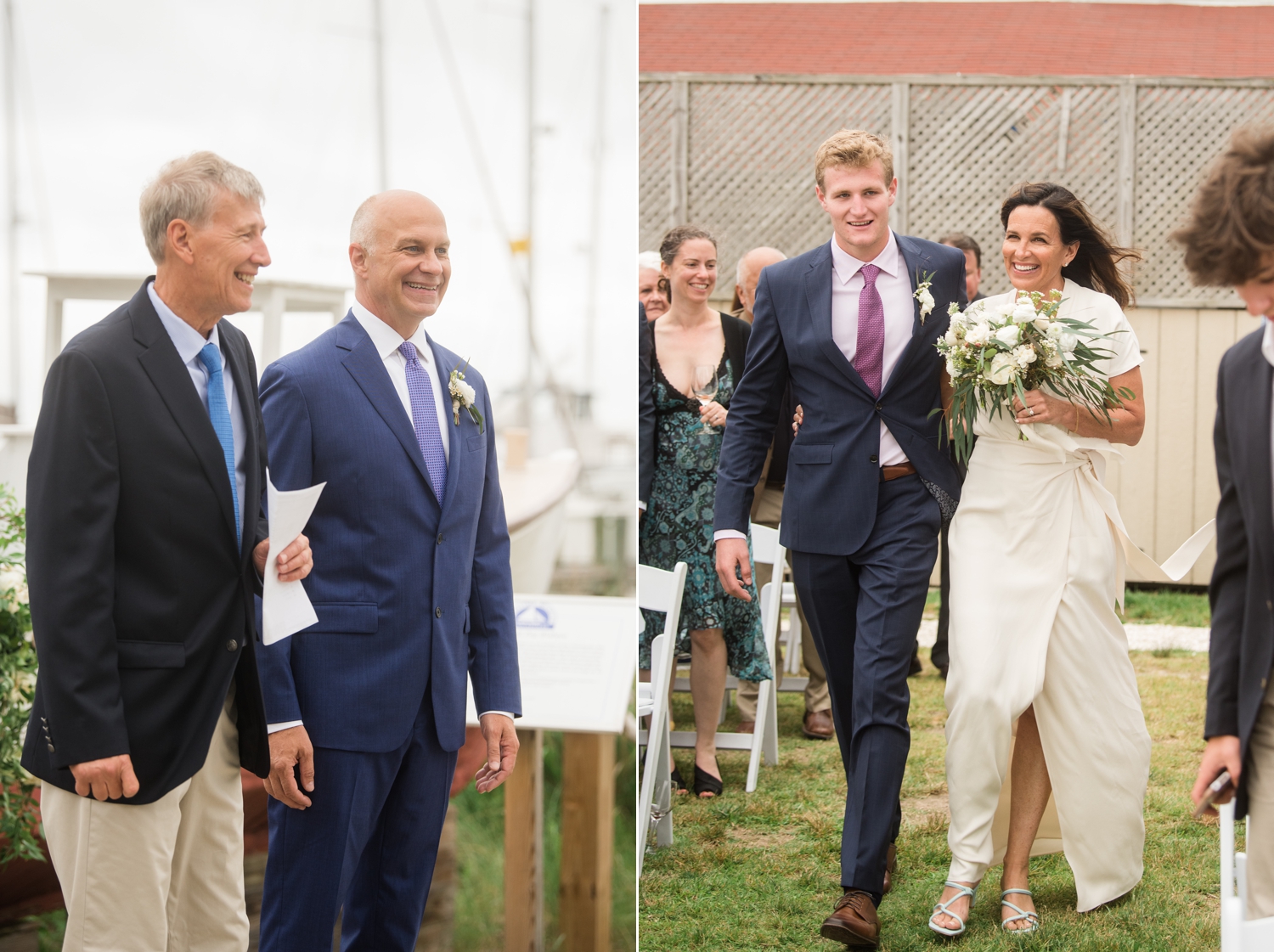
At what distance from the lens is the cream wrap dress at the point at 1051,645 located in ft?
10.3

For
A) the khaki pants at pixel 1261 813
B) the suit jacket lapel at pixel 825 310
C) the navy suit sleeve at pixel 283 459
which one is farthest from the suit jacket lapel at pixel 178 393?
the khaki pants at pixel 1261 813

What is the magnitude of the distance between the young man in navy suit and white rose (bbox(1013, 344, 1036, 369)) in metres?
0.29

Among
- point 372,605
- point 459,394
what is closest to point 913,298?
point 459,394

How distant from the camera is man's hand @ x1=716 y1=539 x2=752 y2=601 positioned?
340cm

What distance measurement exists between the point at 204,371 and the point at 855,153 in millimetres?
1730

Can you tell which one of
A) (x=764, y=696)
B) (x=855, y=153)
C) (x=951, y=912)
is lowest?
(x=951, y=912)

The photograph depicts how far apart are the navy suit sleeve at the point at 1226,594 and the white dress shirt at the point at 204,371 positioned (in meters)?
1.74

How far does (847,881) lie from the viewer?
311 cm

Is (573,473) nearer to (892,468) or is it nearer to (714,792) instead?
(714,792)

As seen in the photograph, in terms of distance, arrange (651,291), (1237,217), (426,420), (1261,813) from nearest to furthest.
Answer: (1237,217) → (1261,813) → (426,420) → (651,291)

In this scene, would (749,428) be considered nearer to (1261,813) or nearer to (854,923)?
(854,923)

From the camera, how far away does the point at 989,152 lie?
9.14 metres

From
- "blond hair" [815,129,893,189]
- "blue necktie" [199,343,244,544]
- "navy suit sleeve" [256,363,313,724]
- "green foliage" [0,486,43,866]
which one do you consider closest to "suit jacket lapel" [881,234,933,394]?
"blond hair" [815,129,893,189]

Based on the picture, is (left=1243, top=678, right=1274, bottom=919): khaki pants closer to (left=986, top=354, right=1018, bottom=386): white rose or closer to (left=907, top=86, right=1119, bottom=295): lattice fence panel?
(left=986, top=354, right=1018, bottom=386): white rose
